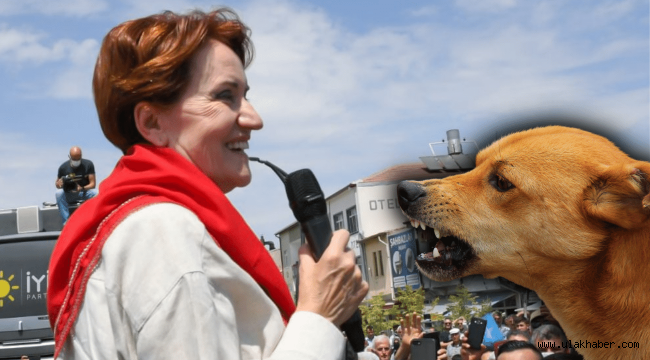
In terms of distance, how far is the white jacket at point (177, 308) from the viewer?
165 centimetres

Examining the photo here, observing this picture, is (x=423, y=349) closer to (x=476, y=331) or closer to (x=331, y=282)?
(x=331, y=282)

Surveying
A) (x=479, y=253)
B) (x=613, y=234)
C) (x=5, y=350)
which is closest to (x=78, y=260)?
(x=479, y=253)

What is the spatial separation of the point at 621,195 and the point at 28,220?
9.24m

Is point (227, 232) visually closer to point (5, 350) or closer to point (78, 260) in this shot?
point (78, 260)

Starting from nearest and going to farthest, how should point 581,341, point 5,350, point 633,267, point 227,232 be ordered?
point 227,232, point 633,267, point 581,341, point 5,350

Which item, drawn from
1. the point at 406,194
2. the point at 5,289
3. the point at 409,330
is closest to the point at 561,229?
the point at 406,194

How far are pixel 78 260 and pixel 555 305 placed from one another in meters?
2.01

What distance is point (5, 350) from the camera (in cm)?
912

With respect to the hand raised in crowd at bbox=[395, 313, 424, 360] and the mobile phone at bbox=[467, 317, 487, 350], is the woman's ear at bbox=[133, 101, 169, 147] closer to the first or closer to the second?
the hand raised in crowd at bbox=[395, 313, 424, 360]

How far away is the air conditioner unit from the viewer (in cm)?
1023

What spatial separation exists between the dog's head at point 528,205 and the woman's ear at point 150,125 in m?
1.28

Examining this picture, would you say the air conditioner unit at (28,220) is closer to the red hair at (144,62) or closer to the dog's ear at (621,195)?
the red hair at (144,62)

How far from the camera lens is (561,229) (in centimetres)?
293

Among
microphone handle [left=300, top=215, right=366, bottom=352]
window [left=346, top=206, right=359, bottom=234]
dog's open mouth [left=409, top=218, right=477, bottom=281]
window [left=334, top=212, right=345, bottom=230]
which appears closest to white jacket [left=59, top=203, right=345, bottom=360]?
microphone handle [left=300, top=215, right=366, bottom=352]
